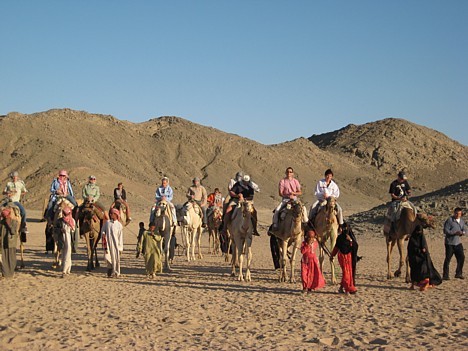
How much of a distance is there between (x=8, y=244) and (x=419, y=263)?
9.82m

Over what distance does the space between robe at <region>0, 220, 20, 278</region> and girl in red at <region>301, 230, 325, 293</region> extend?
24.2ft

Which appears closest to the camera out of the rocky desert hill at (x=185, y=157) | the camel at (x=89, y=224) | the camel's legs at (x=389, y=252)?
the camel's legs at (x=389, y=252)

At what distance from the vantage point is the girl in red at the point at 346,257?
42.3 feet

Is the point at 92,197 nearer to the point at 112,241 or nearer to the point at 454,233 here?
the point at 112,241

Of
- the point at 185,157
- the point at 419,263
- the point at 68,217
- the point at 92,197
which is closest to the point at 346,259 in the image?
the point at 419,263

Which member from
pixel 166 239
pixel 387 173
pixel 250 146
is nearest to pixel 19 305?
pixel 166 239

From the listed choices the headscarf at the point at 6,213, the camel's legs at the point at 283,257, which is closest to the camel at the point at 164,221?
the camel's legs at the point at 283,257

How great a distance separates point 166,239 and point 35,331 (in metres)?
7.85

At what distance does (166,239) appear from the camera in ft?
58.0

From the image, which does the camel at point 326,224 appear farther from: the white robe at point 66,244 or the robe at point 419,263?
the white robe at point 66,244

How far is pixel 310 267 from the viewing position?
13.2 m

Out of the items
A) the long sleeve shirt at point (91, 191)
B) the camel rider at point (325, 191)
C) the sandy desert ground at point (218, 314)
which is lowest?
the sandy desert ground at point (218, 314)

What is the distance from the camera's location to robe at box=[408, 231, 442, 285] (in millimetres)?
13531

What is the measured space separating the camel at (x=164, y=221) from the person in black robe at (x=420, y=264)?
22.3 feet
